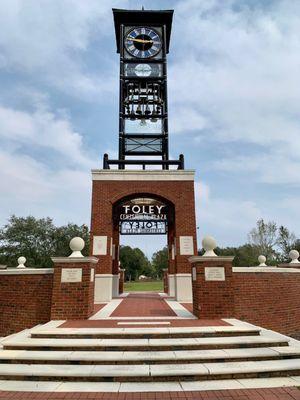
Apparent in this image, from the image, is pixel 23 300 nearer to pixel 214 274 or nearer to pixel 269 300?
pixel 214 274

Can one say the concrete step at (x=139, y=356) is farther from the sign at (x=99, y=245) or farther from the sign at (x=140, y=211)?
the sign at (x=140, y=211)

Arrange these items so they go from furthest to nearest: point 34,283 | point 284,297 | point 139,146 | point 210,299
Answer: point 139,146
point 284,297
point 34,283
point 210,299

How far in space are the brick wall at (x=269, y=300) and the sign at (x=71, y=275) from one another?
4356 mm

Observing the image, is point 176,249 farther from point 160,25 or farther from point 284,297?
point 160,25

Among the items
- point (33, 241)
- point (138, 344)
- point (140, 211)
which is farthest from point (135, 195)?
point (33, 241)

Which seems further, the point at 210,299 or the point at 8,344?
the point at 210,299

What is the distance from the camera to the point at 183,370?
4594 mm

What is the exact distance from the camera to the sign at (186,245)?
1293 cm

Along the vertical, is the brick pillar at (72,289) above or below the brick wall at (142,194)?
below

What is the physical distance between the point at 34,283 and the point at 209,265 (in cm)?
490

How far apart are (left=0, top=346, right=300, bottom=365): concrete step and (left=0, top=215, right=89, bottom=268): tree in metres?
37.2

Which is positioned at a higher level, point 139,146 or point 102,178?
point 139,146

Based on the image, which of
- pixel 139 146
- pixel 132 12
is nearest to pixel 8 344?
pixel 139 146

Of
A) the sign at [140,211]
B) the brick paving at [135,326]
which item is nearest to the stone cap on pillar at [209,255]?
the brick paving at [135,326]
